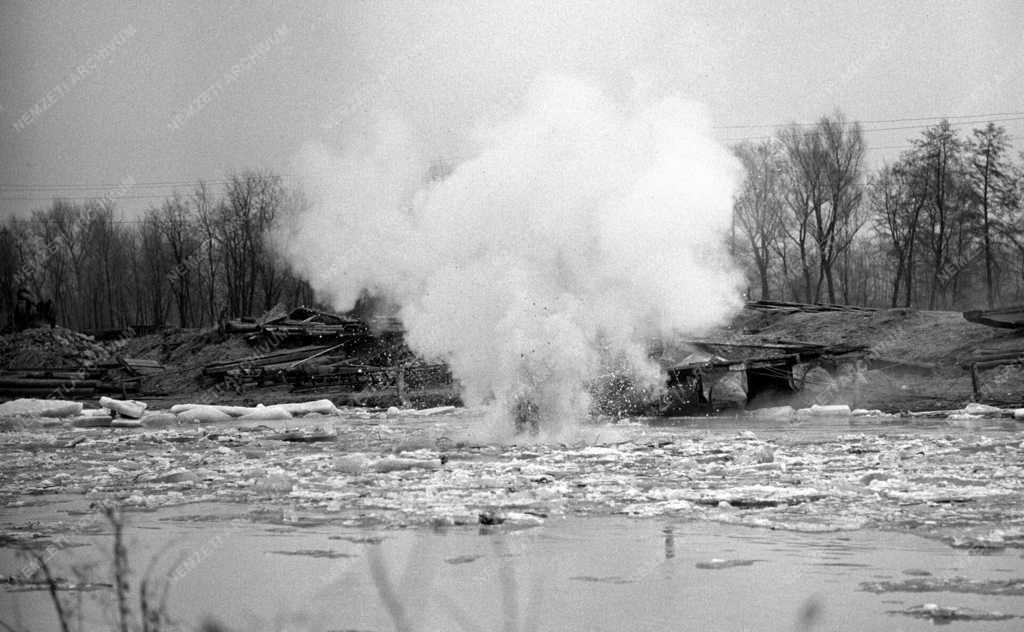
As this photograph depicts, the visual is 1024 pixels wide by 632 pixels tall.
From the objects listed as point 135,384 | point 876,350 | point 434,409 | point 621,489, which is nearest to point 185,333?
point 135,384

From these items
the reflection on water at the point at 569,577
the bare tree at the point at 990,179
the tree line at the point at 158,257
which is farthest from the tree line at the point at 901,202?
the reflection on water at the point at 569,577

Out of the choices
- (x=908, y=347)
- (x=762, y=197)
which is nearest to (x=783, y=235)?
(x=762, y=197)

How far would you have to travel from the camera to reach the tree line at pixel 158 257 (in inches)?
3071

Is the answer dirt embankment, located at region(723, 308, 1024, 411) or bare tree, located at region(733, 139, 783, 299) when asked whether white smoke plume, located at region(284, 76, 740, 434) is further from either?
bare tree, located at region(733, 139, 783, 299)

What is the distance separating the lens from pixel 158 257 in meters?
87.6

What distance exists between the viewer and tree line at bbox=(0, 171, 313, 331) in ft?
256

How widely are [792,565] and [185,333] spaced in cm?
6505

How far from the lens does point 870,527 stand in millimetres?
10984

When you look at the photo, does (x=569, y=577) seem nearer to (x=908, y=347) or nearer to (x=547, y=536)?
(x=547, y=536)

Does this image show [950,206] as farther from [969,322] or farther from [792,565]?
[792,565]

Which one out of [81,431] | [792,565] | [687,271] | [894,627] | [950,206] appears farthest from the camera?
[950,206]

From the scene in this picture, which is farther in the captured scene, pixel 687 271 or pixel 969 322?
pixel 969 322

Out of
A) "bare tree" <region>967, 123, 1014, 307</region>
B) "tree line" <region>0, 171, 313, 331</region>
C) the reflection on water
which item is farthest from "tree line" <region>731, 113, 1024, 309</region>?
the reflection on water

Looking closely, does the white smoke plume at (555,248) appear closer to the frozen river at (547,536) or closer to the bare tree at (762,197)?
the frozen river at (547,536)
